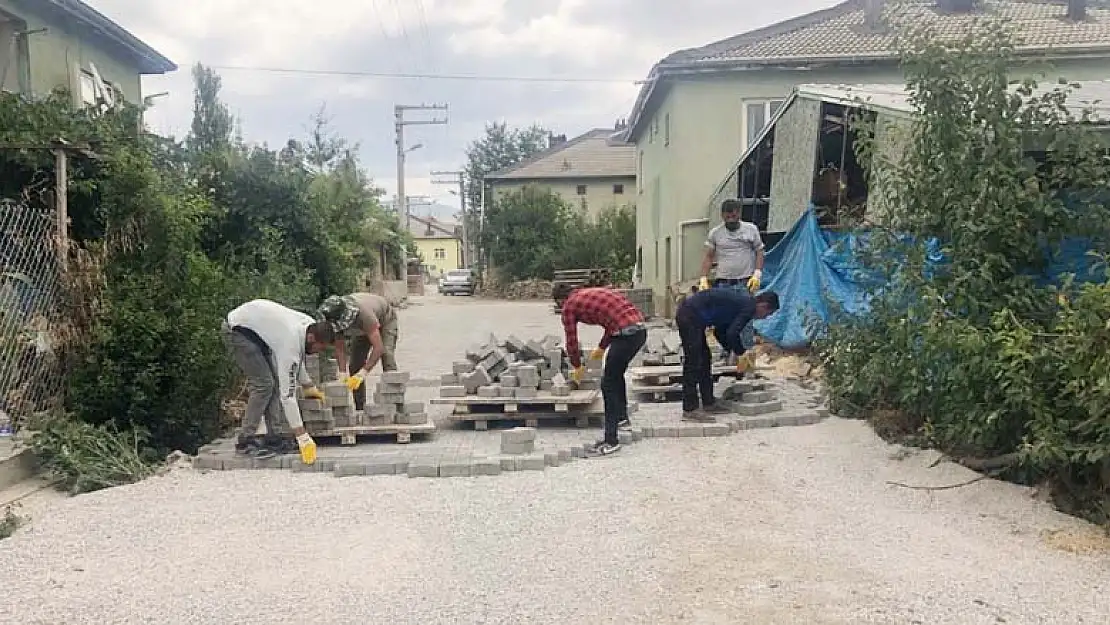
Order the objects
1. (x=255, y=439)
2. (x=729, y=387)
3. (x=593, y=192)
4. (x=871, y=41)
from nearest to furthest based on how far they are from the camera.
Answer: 1. (x=255, y=439)
2. (x=729, y=387)
3. (x=871, y=41)
4. (x=593, y=192)

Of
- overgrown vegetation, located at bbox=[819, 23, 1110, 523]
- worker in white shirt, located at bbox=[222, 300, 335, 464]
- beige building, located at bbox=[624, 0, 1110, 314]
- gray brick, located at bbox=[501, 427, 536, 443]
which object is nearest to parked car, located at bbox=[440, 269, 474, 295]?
beige building, located at bbox=[624, 0, 1110, 314]

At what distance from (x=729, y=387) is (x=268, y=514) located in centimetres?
460

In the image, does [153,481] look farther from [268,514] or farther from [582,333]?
[582,333]

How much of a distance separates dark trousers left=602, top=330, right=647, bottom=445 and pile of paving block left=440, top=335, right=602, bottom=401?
809 millimetres

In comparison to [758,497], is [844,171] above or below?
above

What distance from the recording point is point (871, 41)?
20359mm

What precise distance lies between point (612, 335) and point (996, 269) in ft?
8.97

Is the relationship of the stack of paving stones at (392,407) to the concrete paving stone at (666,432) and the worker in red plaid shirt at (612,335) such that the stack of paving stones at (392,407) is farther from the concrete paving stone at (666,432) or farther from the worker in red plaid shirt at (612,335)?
the concrete paving stone at (666,432)

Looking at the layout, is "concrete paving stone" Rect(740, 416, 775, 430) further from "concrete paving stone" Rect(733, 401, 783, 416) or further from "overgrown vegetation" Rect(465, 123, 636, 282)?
"overgrown vegetation" Rect(465, 123, 636, 282)

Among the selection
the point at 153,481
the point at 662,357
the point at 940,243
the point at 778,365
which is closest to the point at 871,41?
the point at 778,365

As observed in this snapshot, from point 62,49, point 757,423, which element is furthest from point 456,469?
point 62,49

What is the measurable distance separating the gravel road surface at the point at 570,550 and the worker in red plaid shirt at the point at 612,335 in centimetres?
47

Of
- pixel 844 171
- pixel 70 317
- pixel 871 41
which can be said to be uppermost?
pixel 871 41

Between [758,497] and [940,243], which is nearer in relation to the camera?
[758,497]
